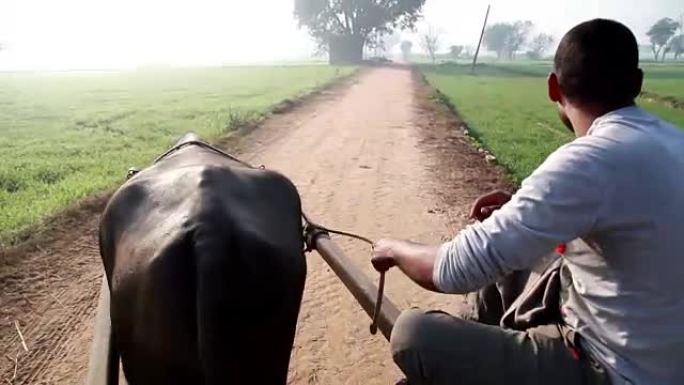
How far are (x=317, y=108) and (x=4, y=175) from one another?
1109 cm

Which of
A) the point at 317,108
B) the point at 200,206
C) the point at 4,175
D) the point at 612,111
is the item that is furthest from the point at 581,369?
the point at 317,108

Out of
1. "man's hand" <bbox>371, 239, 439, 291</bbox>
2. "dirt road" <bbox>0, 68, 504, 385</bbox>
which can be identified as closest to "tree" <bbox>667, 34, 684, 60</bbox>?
"dirt road" <bbox>0, 68, 504, 385</bbox>

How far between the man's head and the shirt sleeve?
216 millimetres

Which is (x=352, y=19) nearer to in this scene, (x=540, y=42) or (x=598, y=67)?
(x=598, y=67)

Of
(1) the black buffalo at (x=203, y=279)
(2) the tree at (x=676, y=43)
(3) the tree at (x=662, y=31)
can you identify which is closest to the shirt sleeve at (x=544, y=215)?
(1) the black buffalo at (x=203, y=279)

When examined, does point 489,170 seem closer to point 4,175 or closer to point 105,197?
point 105,197

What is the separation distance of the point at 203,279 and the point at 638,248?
1.30 metres

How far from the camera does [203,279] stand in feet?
6.94

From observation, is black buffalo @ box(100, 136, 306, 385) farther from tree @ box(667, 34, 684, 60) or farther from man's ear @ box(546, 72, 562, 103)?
tree @ box(667, 34, 684, 60)

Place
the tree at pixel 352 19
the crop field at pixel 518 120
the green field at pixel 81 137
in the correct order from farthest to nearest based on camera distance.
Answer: the tree at pixel 352 19 → the crop field at pixel 518 120 → the green field at pixel 81 137

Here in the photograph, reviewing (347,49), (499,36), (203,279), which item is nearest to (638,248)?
(203,279)

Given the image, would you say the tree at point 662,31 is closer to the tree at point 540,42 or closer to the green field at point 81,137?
the tree at point 540,42

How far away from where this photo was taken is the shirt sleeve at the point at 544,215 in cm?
183

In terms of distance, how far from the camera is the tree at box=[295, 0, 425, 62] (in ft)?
221
